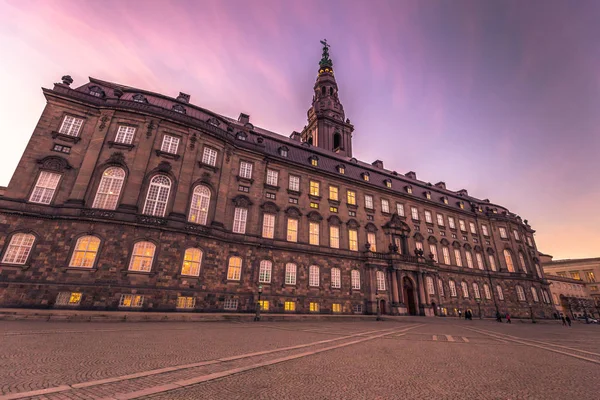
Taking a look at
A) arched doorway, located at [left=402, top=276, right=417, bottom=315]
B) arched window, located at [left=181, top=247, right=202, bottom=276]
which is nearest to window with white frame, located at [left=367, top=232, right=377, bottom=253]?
arched doorway, located at [left=402, top=276, right=417, bottom=315]

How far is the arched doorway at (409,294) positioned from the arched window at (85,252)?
33.9m

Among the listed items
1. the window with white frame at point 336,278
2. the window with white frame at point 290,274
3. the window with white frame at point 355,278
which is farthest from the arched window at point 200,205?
the window with white frame at point 355,278

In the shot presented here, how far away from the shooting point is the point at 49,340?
8.62 meters

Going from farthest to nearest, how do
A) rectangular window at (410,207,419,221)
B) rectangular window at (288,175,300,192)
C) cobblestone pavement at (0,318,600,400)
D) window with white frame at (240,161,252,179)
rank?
1. rectangular window at (410,207,419,221)
2. rectangular window at (288,175,300,192)
3. window with white frame at (240,161,252,179)
4. cobblestone pavement at (0,318,600,400)

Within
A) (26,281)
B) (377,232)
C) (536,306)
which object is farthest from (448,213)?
(26,281)

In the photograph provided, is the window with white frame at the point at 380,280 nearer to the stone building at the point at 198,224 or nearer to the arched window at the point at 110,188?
the stone building at the point at 198,224

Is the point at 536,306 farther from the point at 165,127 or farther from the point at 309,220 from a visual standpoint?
the point at 165,127

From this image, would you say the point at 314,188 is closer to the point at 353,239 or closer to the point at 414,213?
the point at 353,239

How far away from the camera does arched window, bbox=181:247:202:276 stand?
71.9 feet

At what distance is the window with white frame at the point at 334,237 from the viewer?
103 feet

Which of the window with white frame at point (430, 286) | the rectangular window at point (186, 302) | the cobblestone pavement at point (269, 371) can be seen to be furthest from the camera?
the window with white frame at point (430, 286)

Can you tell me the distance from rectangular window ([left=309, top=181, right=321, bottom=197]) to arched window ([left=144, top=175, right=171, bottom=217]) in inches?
650

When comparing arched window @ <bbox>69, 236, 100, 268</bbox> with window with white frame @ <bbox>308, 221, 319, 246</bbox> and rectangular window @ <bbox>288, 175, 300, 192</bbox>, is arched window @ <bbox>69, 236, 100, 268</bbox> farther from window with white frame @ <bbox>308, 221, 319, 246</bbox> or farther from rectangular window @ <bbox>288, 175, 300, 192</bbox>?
window with white frame @ <bbox>308, 221, 319, 246</bbox>

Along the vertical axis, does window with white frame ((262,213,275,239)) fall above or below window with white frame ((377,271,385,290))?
above
